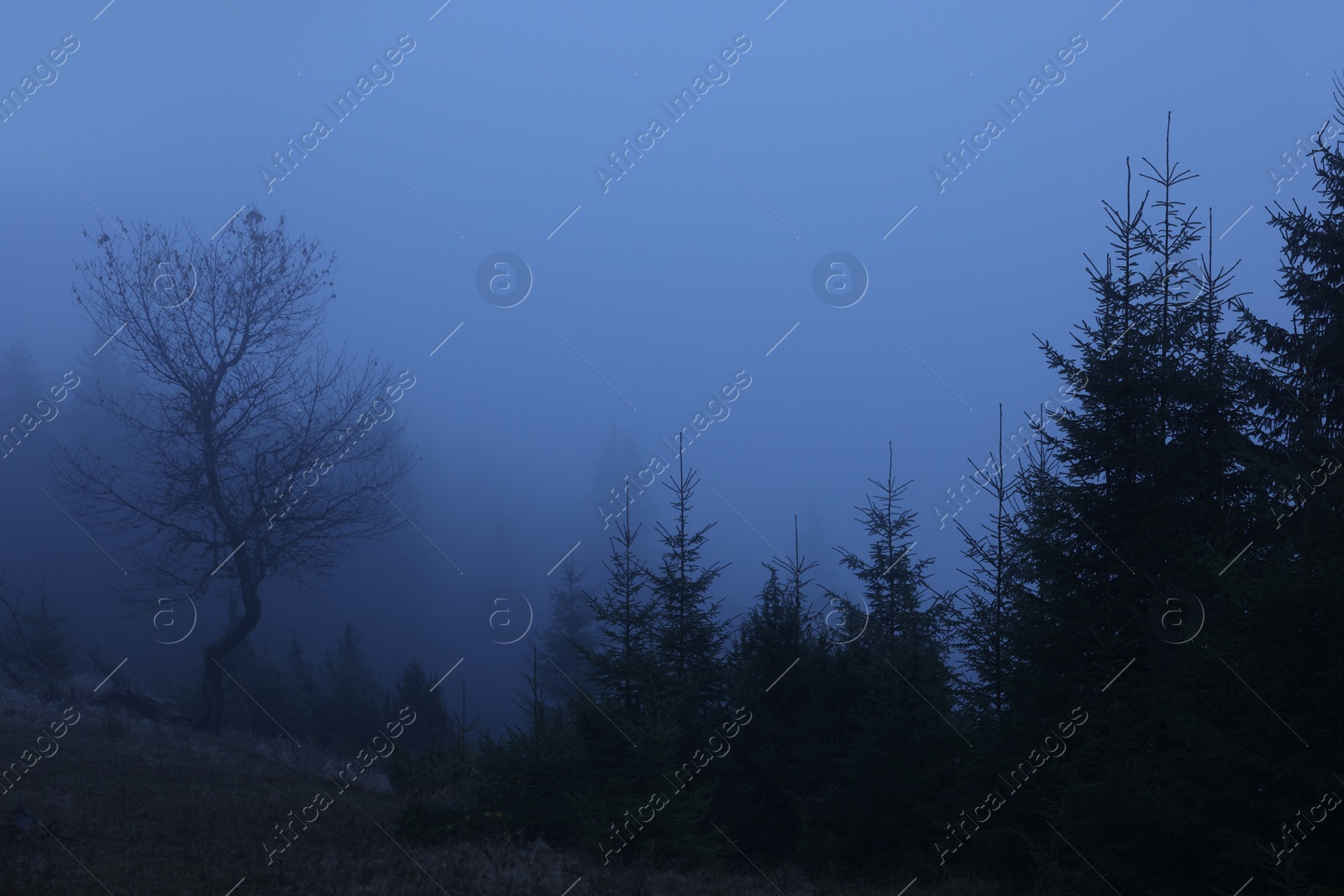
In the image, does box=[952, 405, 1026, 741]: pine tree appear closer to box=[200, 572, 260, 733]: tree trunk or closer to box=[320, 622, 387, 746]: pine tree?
box=[200, 572, 260, 733]: tree trunk

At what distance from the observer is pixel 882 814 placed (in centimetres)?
1088

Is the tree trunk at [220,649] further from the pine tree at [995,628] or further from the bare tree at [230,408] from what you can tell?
the pine tree at [995,628]

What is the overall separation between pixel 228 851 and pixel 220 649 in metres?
12.3

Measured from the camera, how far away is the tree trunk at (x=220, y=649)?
20.3 meters

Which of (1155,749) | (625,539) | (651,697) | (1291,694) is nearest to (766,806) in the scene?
(651,697)

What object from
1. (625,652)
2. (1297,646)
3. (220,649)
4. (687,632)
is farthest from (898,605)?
(220,649)

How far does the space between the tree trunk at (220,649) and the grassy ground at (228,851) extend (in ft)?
18.6

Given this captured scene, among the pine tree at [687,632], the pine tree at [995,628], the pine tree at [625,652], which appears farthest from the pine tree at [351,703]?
the pine tree at [995,628]

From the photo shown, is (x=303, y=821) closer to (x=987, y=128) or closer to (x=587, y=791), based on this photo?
(x=587, y=791)

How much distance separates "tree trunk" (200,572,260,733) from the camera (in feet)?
66.5

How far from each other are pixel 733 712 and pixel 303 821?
269 inches

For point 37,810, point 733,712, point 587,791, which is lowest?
point 733,712

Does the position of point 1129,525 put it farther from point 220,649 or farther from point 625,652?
point 220,649

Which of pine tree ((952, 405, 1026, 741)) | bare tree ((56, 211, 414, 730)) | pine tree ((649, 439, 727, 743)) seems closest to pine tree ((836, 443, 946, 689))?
pine tree ((952, 405, 1026, 741))
